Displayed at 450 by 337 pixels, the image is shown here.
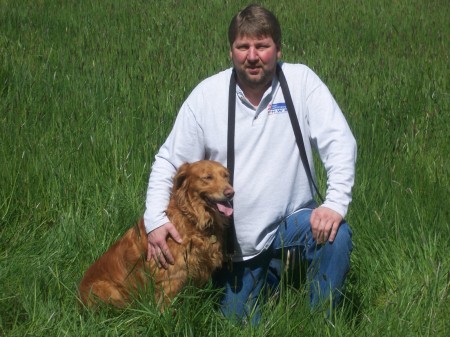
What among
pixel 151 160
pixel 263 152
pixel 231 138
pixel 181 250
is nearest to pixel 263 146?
pixel 263 152

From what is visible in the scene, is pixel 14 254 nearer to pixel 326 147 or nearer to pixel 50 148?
pixel 50 148

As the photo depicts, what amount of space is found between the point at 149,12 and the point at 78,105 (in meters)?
3.94

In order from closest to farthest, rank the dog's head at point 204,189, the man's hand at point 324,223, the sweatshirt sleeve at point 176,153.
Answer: the man's hand at point 324,223, the dog's head at point 204,189, the sweatshirt sleeve at point 176,153

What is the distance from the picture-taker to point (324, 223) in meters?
3.30

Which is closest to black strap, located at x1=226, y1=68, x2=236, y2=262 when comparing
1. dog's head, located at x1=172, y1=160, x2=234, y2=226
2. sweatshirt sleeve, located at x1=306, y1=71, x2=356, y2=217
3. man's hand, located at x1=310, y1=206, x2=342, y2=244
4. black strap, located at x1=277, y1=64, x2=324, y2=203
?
dog's head, located at x1=172, y1=160, x2=234, y2=226

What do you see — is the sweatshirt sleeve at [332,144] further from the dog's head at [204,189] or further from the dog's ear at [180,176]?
the dog's ear at [180,176]

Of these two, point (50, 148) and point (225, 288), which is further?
point (50, 148)

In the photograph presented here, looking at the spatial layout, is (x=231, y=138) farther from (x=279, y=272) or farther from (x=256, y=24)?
(x=279, y=272)

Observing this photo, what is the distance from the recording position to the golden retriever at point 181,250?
345 centimetres

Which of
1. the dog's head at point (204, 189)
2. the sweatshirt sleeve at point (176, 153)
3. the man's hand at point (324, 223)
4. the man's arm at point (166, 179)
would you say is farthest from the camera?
the sweatshirt sleeve at point (176, 153)

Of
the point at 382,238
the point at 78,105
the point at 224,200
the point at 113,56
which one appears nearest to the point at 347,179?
the point at 224,200

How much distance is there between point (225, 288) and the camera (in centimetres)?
375

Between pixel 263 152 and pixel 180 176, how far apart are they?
1.21ft

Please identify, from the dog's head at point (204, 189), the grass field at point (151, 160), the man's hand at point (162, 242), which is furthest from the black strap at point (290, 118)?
the grass field at point (151, 160)
